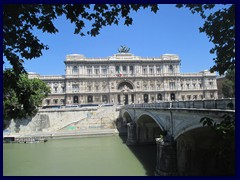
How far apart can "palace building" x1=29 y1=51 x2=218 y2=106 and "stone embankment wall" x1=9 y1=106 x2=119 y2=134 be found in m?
21.3

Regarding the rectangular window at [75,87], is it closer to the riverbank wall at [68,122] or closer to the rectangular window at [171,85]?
the riverbank wall at [68,122]

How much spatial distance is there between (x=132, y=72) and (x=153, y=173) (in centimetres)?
6139

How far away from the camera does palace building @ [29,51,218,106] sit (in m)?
75.5

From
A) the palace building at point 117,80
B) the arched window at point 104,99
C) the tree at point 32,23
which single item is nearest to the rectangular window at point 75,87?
the palace building at point 117,80

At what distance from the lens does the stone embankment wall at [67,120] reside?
48.4m

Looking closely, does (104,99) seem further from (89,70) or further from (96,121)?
(96,121)

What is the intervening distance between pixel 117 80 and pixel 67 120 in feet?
93.4

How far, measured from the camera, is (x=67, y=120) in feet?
172

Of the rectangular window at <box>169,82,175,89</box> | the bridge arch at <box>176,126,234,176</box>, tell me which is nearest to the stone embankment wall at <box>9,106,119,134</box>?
the rectangular window at <box>169,82,175,89</box>

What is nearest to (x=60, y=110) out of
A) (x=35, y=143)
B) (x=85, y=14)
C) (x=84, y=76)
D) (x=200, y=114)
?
(x=35, y=143)

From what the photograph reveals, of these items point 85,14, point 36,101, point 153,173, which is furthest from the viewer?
point 36,101

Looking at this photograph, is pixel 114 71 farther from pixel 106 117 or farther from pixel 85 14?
pixel 85 14

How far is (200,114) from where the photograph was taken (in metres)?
11.4

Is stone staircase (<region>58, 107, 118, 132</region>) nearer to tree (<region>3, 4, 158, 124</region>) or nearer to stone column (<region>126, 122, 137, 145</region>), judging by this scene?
stone column (<region>126, 122, 137, 145</region>)
